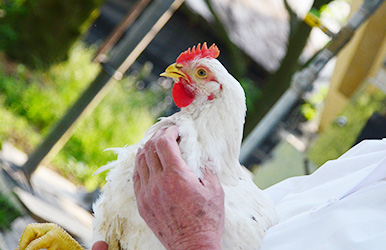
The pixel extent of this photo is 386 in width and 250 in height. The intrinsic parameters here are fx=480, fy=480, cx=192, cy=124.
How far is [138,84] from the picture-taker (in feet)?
18.0

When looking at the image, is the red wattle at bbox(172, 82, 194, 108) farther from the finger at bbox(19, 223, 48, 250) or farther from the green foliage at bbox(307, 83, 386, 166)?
the green foliage at bbox(307, 83, 386, 166)

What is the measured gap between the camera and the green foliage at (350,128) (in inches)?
125

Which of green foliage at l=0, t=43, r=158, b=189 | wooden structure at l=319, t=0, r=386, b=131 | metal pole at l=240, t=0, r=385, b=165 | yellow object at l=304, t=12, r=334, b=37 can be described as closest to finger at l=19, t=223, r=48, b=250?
metal pole at l=240, t=0, r=385, b=165

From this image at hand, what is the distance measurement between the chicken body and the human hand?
101mm

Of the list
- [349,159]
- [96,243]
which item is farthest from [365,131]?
[96,243]

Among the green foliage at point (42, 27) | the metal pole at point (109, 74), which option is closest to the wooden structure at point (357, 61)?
the metal pole at point (109, 74)

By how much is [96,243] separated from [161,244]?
0.83ft

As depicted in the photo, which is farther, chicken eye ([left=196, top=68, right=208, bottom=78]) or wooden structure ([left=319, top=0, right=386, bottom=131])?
wooden structure ([left=319, top=0, right=386, bottom=131])

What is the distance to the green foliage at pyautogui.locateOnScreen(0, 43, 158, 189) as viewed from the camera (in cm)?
439

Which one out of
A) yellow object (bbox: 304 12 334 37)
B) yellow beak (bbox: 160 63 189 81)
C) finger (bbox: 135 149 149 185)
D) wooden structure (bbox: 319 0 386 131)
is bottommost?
finger (bbox: 135 149 149 185)

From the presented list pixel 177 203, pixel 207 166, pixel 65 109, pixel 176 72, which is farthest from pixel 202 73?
pixel 65 109

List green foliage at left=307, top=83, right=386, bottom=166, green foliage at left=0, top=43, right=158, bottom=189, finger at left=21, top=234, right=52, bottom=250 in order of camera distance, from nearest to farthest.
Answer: finger at left=21, top=234, right=52, bottom=250 < green foliage at left=307, top=83, right=386, bottom=166 < green foliage at left=0, top=43, right=158, bottom=189

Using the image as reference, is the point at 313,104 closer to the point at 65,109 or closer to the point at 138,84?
the point at 138,84

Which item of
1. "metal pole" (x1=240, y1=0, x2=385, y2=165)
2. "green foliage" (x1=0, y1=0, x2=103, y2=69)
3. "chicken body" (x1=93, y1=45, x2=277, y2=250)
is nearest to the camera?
"chicken body" (x1=93, y1=45, x2=277, y2=250)
